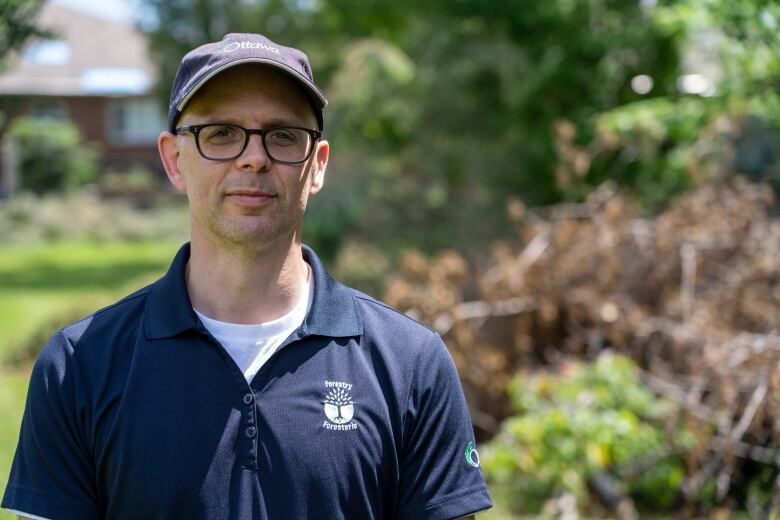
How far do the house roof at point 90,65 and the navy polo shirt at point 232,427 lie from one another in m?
35.7

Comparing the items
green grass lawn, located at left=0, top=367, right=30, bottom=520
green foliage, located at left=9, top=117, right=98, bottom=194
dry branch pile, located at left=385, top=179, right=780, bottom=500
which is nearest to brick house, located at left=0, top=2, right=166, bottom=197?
green foliage, located at left=9, top=117, right=98, bottom=194

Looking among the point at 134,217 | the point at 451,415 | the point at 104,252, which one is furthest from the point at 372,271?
the point at 134,217

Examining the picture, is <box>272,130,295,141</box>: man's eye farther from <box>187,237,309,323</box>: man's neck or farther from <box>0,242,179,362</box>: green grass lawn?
<box>0,242,179,362</box>: green grass lawn

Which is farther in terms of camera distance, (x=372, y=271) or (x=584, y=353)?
(x=372, y=271)

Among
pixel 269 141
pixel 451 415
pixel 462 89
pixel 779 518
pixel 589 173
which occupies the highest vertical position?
pixel 462 89

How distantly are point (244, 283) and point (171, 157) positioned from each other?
0.42 metres

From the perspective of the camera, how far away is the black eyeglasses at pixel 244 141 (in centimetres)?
229

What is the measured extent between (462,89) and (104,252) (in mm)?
12898

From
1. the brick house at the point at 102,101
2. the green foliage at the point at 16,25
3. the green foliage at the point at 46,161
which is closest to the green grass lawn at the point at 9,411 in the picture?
the green foliage at the point at 16,25

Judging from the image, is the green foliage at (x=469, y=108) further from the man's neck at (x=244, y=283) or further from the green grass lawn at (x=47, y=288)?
the man's neck at (x=244, y=283)

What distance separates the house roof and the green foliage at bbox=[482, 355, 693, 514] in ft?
107

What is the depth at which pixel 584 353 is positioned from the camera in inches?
291

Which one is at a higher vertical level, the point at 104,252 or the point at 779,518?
the point at 104,252

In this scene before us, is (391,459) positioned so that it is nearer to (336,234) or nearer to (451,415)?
(451,415)
